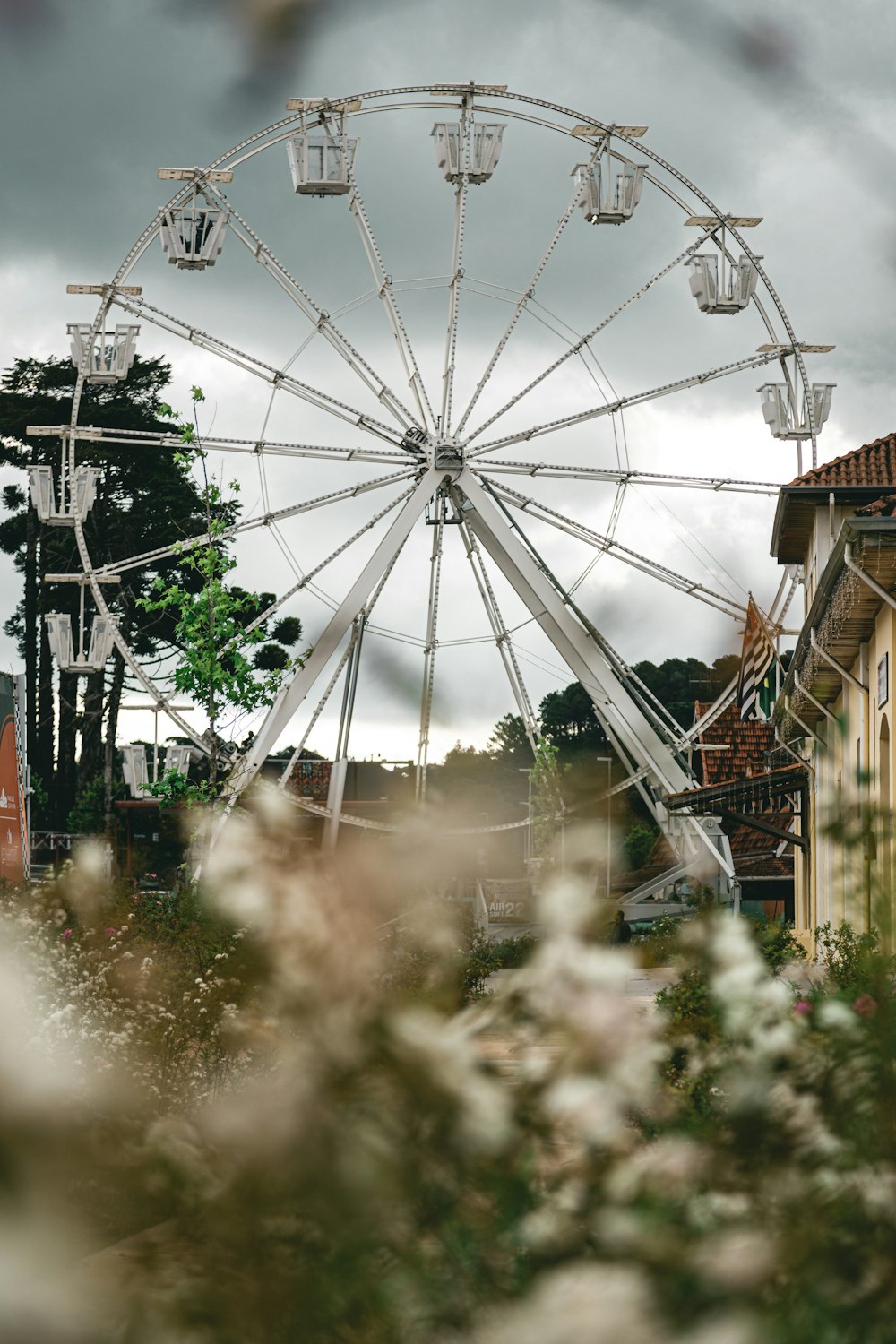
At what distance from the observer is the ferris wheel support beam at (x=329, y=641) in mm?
25391

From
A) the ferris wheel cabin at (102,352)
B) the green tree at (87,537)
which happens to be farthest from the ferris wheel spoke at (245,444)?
the green tree at (87,537)

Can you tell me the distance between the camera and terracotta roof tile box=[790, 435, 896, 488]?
64.4 feet

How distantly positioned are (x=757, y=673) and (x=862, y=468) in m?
2.81

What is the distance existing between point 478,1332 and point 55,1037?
20.2 feet

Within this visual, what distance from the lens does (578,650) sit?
86.3 feet

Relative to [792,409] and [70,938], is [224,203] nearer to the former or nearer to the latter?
[792,409]

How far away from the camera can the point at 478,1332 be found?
2.21m

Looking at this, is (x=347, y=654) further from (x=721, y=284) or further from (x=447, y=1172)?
(x=447, y=1172)

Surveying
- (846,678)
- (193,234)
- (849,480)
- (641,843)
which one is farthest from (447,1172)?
(641,843)

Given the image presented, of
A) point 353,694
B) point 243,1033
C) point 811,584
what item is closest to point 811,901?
point 811,584

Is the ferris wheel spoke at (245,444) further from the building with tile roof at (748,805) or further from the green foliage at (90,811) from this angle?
the green foliage at (90,811)

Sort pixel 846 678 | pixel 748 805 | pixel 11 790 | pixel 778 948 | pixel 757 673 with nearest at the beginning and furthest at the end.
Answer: pixel 846 678
pixel 778 948
pixel 757 673
pixel 11 790
pixel 748 805

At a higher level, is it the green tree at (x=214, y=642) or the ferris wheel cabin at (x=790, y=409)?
the ferris wheel cabin at (x=790, y=409)

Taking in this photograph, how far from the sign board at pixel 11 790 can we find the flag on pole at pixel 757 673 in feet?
33.3
